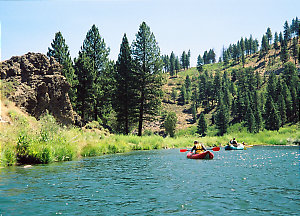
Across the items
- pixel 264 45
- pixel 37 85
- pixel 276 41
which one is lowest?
pixel 37 85

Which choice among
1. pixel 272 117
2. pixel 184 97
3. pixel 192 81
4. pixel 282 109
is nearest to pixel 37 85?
pixel 272 117

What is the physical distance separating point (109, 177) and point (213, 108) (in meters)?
119

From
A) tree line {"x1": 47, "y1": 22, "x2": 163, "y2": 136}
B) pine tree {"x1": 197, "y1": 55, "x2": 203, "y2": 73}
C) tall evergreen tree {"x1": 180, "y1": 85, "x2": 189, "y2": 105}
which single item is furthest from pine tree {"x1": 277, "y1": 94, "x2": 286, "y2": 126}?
pine tree {"x1": 197, "y1": 55, "x2": 203, "y2": 73}

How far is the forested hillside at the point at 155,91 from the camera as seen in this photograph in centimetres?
4156

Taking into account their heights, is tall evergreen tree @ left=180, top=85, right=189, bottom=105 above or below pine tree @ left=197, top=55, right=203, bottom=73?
below

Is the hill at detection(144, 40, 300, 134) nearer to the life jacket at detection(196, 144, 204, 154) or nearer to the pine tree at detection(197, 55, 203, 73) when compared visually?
the pine tree at detection(197, 55, 203, 73)

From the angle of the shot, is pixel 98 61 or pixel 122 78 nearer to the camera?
pixel 122 78

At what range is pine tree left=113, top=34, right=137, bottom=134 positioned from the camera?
4188 cm

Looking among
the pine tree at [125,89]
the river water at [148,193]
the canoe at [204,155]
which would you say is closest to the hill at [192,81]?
the pine tree at [125,89]

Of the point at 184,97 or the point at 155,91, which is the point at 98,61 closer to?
the point at 155,91

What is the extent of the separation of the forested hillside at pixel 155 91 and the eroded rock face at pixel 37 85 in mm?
8736

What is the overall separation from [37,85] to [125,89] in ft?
52.8

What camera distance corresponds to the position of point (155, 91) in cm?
4091

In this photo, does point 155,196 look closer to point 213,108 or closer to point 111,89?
point 111,89
